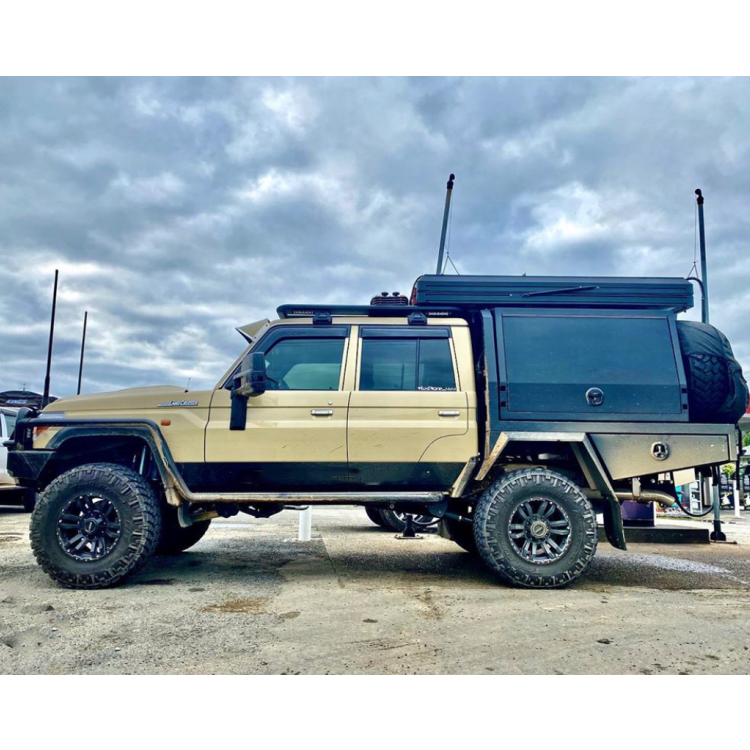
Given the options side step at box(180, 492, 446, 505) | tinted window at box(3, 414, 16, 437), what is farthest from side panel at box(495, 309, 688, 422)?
tinted window at box(3, 414, 16, 437)

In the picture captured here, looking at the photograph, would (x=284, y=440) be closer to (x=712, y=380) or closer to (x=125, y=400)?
(x=125, y=400)

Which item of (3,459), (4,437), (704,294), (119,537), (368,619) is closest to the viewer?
(368,619)

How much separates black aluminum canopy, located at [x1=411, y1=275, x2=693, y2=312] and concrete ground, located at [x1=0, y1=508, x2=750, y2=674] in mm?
2313

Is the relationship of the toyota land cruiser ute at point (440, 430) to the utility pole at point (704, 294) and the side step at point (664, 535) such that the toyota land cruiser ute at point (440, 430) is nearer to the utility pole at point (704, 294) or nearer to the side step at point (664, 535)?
the side step at point (664, 535)

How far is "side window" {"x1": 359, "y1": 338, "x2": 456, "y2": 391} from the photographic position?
4895 millimetres

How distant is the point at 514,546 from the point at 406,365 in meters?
1.65

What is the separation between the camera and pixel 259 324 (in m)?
5.37

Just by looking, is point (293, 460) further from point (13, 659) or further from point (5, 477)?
point (5, 477)

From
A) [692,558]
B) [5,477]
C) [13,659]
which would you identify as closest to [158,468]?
[13,659]

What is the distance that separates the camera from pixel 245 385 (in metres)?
4.59

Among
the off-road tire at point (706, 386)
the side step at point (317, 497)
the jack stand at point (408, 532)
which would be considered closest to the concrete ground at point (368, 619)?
the side step at point (317, 497)

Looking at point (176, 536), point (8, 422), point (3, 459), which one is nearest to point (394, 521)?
point (176, 536)

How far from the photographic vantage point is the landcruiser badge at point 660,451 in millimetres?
4758

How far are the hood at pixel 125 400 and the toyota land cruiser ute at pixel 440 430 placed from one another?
0.8 inches
